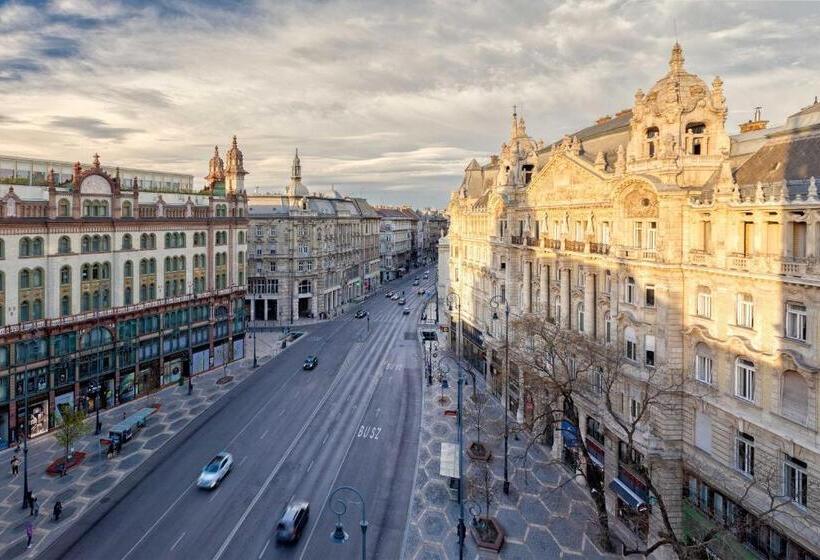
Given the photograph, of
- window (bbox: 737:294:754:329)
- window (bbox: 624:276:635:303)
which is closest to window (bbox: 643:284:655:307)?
window (bbox: 624:276:635:303)

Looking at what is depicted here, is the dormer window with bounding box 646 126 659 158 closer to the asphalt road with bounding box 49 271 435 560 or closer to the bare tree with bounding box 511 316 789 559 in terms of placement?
the bare tree with bounding box 511 316 789 559

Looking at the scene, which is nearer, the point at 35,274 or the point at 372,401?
the point at 35,274

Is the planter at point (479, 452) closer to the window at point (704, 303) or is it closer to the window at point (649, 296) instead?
the window at point (649, 296)

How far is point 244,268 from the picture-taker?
75438 mm

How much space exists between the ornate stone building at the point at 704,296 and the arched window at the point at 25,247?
4985 centimetres

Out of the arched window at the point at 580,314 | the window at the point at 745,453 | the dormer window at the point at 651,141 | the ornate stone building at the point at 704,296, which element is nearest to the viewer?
the ornate stone building at the point at 704,296

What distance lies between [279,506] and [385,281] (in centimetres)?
13129

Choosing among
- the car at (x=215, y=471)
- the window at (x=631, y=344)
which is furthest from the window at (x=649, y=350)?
the car at (x=215, y=471)

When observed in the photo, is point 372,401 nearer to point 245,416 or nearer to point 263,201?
point 245,416

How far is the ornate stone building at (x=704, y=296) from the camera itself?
968 inches

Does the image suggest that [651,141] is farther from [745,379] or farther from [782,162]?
[745,379]

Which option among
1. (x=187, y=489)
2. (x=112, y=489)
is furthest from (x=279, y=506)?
(x=112, y=489)

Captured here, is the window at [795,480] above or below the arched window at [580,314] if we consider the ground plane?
below

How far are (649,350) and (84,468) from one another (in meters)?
45.5
